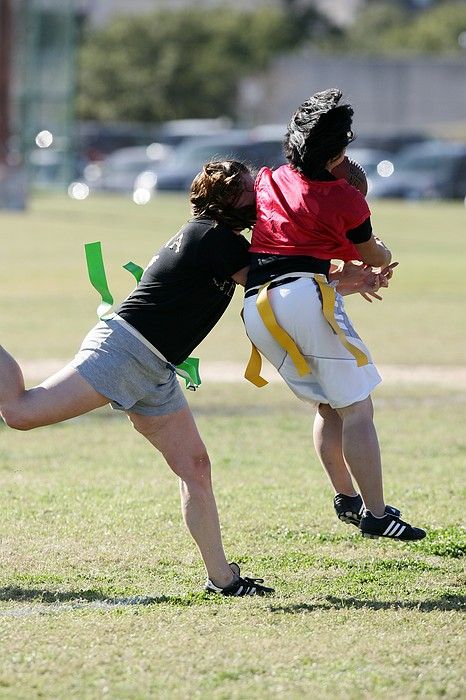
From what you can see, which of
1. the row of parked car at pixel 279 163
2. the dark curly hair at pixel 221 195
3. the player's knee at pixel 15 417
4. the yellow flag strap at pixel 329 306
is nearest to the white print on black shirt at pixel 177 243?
the dark curly hair at pixel 221 195

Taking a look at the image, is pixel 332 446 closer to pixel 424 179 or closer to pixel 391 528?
→ pixel 391 528

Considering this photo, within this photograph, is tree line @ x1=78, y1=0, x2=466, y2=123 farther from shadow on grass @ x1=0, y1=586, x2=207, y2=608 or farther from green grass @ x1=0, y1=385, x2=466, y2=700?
shadow on grass @ x1=0, y1=586, x2=207, y2=608

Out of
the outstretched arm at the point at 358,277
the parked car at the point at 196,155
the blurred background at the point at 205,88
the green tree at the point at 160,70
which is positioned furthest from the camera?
the green tree at the point at 160,70

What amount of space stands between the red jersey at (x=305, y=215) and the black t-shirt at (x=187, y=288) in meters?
0.17

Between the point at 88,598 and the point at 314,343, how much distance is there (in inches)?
56.0

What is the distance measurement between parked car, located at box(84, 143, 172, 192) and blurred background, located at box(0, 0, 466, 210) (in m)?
0.05

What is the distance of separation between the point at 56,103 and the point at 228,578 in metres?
37.7

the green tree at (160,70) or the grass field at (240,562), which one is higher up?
the green tree at (160,70)

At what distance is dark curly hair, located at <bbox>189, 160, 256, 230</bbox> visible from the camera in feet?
17.3

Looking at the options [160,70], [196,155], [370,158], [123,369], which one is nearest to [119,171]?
[196,155]

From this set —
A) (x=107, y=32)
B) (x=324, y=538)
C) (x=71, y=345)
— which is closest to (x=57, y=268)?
(x=71, y=345)

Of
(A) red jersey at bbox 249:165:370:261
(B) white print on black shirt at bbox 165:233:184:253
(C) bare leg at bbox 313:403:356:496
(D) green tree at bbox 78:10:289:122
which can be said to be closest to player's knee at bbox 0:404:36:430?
(B) white print on black shirt at bbox 165:233:184:253

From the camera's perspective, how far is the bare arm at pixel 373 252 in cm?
554

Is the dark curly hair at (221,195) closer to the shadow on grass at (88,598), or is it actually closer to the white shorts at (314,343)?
the white shorts at (314,343)
